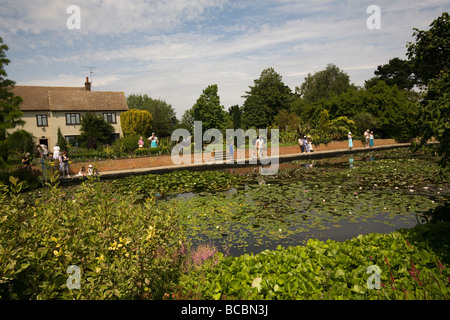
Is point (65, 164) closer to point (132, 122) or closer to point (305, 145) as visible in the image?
point (305, 145)

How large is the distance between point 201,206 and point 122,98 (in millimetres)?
37973

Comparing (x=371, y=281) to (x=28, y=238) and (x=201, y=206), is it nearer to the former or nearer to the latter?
(x=28, y=238)

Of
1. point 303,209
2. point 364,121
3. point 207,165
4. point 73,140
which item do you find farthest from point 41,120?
point 364,121

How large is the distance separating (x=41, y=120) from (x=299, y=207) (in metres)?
39.0

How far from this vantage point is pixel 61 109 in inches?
1537

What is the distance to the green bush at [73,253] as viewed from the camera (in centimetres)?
317

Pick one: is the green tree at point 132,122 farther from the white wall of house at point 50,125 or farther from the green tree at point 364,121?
the green tree at point 364,121

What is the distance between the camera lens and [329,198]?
432 inches

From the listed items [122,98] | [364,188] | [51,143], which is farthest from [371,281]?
[122,98]

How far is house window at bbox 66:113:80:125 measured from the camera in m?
39.7

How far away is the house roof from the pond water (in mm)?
33316

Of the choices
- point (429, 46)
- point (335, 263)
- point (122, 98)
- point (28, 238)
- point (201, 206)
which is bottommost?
point (201, 206)

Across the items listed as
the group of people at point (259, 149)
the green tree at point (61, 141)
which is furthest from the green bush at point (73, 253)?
the green tree at point (61, 141)

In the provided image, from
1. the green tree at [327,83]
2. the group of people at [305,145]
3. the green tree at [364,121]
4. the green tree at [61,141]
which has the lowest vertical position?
the group of people at [305,145]
